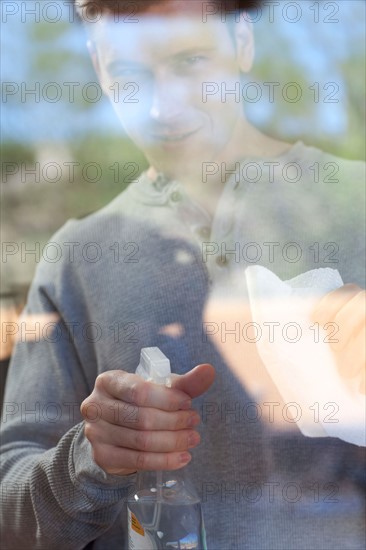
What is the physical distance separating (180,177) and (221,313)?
0.21 metres

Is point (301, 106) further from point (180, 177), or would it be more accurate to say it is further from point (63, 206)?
point (63, 206)

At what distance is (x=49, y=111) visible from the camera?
118cm

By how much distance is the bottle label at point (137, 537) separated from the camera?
1.08 metres

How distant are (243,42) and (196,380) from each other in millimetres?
494

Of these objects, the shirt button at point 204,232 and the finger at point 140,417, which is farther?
the shirt button at point 204,232

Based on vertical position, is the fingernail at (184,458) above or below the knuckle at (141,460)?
below

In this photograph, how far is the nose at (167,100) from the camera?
1160mm

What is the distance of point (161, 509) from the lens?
1089 mm

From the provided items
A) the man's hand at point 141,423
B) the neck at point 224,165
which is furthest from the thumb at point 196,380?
the neck at point 224,165

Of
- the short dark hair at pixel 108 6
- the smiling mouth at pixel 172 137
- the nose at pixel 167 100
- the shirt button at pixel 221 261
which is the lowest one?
the shirt button at pixel 221 261

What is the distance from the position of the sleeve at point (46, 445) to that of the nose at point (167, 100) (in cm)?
28

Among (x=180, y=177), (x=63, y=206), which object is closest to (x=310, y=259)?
(x=180, y=177)

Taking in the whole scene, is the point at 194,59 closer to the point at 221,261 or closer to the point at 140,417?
the point at 221,261

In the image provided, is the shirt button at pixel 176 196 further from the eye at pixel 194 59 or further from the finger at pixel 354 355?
the finger at pixel 354 355
